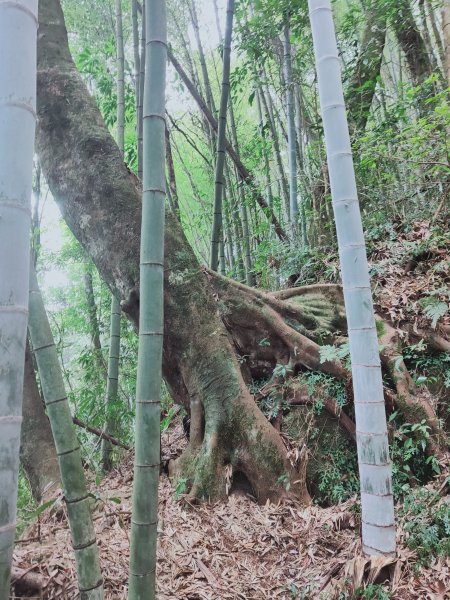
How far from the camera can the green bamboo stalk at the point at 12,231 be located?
100cm

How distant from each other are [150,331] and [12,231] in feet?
2.39

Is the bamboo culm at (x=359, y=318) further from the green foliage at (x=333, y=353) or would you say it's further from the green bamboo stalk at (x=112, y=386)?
the green bamboo stalk at (x=112, y=386)

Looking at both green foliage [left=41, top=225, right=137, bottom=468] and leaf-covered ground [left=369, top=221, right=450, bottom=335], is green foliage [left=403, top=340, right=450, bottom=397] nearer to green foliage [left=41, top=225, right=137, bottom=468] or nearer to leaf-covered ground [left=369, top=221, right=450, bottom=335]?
leaf-covered ground [left=369, top=221, right=450, bottom=335]

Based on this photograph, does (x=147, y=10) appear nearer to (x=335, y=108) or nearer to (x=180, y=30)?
(x=335, y=108)

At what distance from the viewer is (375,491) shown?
6.94 ft

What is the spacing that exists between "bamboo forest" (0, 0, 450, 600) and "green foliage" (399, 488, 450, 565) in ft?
0.04

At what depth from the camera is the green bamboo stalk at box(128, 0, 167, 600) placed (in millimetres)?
1634

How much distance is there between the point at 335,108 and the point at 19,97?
5.12 ft

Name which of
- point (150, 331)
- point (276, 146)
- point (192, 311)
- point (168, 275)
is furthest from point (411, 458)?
point (276, 146)

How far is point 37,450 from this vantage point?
124 inches

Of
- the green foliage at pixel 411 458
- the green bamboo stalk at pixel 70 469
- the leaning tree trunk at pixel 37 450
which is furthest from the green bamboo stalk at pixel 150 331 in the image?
the green foliage at pixel 411 458

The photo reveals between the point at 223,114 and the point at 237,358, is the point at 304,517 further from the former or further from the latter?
the point at 223,114

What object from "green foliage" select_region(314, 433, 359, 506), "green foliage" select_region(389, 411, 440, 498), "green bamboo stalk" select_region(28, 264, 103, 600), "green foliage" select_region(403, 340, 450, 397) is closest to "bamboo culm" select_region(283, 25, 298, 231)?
"green foliage" select_region(403, 340, 450, 397)

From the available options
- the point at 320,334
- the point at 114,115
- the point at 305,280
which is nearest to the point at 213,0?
the point at 114,115
